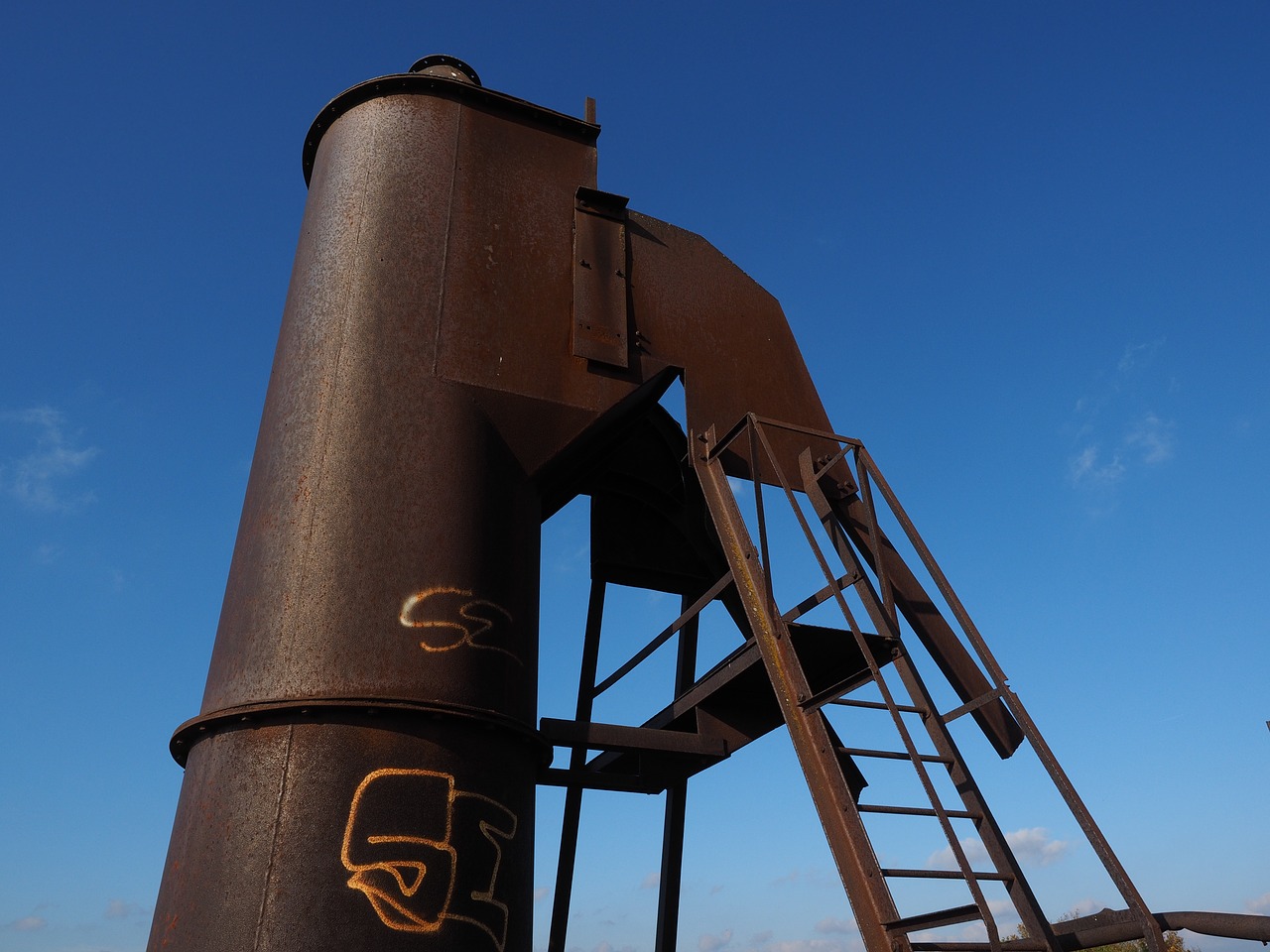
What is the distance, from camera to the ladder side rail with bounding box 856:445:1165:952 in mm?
4884

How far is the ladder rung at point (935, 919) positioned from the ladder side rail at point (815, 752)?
0.13 ft

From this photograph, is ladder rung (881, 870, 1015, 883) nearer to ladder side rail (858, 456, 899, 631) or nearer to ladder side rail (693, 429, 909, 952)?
ladder side rail (693, 429, 909, 952)

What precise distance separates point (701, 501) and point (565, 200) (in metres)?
3.06

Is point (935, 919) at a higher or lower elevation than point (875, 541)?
lower

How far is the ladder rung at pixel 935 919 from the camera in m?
4.66

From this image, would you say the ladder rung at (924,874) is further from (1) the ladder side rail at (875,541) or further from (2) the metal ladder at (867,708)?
(1) the ladder side rail at (875,541)

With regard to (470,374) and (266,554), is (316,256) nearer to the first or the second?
(470,374)

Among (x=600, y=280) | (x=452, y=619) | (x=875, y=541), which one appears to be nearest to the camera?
(x=452, y=619)

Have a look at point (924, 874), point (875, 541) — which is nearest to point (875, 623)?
point (875, 541)

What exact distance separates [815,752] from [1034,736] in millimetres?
1436

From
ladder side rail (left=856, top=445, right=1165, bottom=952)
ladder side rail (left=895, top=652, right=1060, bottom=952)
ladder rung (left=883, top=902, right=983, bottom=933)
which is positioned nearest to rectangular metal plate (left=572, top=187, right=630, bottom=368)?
ladder side rail (left=856, top=445, right=1165, bottom=952)

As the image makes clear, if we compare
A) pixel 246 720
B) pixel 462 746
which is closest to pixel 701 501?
pixel 462 746

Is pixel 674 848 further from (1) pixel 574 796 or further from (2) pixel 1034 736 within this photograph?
(2) pixel 1034 736

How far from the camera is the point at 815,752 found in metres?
5.54
